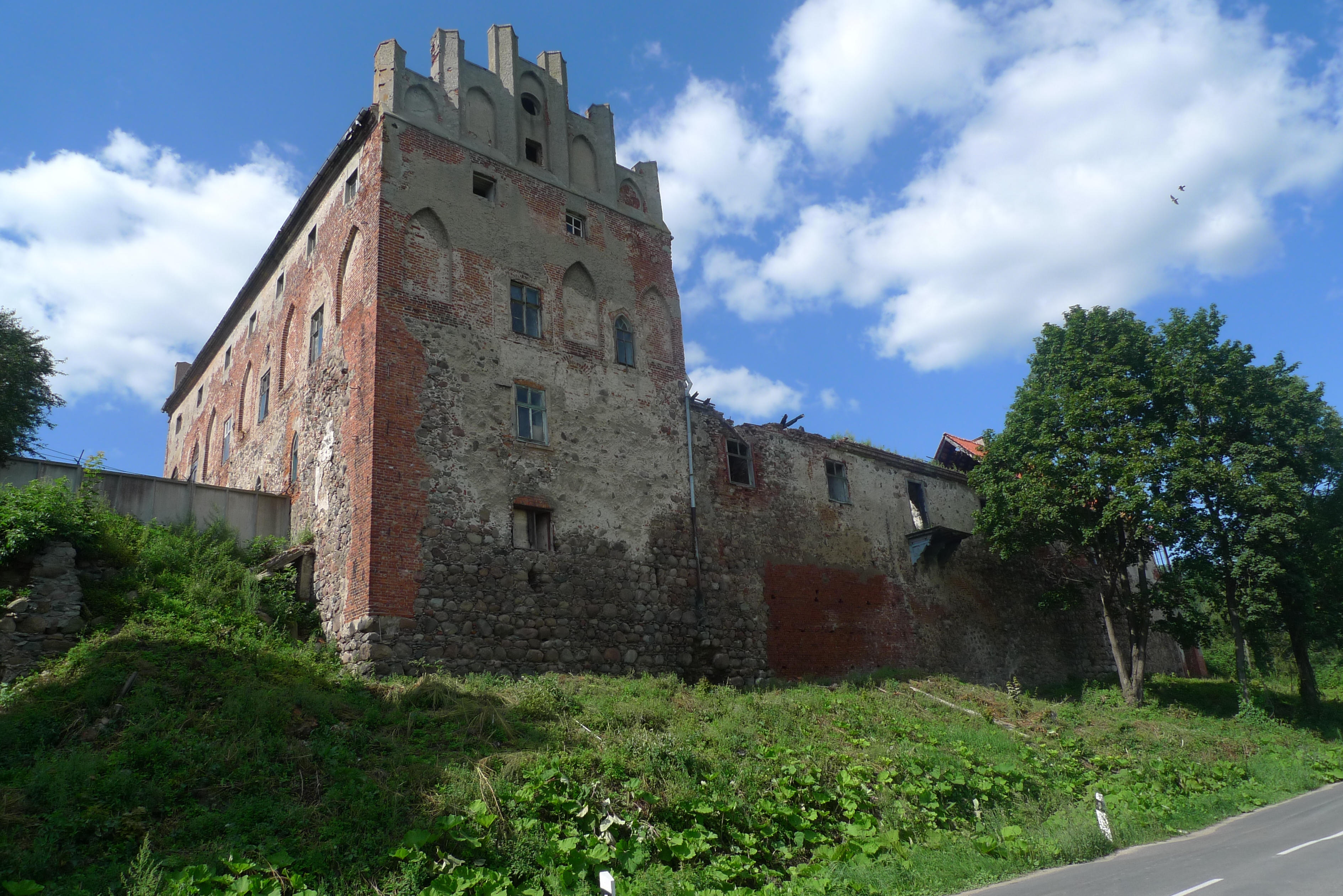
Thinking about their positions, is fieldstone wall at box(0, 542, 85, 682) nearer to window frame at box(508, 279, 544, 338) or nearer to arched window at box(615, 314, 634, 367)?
window frame at box(508, 279, 544, 338)

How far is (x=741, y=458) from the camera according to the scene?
68.1 ft

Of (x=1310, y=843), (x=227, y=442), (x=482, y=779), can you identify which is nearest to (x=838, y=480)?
(x=1310, y=843)

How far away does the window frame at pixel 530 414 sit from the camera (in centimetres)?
1650

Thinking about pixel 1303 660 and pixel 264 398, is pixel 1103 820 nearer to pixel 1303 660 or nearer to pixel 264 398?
pixel 1303 660

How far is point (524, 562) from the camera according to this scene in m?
15.6

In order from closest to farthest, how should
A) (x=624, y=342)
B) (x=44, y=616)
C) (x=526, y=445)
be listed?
1. (x=44, y=616)
2. (x=526, y=445)
3. (x=624, y=342)

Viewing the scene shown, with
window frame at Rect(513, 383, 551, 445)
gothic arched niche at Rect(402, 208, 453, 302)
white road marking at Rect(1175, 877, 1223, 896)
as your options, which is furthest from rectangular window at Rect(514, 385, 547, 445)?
white road marking at Rect(1175, 877, 1223, 896)

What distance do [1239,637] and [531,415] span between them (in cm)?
1816

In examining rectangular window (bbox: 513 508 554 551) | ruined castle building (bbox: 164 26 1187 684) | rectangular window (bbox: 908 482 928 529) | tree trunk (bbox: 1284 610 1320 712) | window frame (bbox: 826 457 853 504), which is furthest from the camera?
rectangular window (bbox: 908 482 928 529)

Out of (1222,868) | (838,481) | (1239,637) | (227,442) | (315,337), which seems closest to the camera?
(1222,868)

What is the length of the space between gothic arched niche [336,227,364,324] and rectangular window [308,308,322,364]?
105 cm

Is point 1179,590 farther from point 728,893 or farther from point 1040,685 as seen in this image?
point 728,893

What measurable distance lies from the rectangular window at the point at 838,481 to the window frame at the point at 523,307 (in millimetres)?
8895

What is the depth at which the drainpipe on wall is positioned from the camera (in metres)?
18.0
